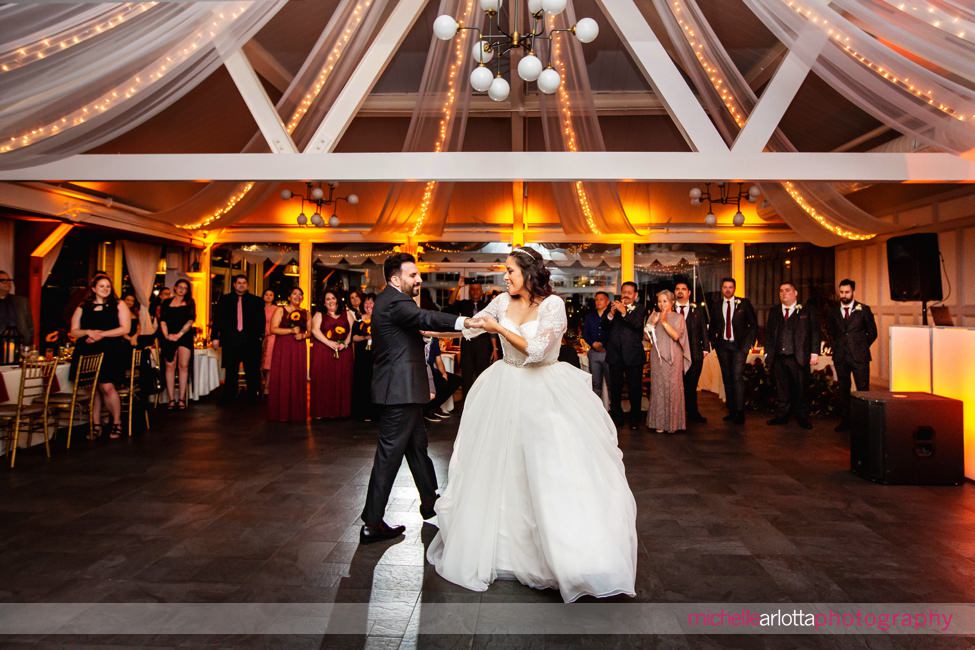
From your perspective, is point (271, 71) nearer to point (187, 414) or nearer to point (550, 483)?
point (187, 414)

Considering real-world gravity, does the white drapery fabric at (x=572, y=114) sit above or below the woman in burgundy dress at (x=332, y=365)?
above

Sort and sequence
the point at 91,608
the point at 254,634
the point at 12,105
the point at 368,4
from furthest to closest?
the point at 368,4 < the point at 12,105 < the point at 91,608 < the point at 254,634

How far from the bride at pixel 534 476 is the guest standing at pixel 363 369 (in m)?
3.80

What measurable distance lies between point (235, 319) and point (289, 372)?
1.64 metres

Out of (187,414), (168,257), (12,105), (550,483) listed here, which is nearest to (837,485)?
(550,483)

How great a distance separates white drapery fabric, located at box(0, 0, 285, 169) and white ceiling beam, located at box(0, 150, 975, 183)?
0.46m

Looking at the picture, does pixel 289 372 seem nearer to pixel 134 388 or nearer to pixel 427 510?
pixel 134 388

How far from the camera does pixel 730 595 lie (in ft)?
8.29

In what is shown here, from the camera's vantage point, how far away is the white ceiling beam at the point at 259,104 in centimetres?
432

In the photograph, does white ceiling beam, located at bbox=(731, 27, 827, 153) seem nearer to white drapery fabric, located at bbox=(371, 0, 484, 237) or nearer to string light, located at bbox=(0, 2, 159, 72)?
white drapery fabric, located at bbox=(371, 0, 484, 237)

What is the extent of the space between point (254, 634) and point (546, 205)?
9.32m

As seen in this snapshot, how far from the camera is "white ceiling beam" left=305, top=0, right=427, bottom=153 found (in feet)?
14.3

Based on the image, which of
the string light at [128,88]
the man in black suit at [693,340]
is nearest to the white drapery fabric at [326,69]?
the string light at [128,88]

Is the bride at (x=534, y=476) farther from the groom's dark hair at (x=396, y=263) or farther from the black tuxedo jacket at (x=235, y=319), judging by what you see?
the black tuxedo jacket at (x=235, y=319)
